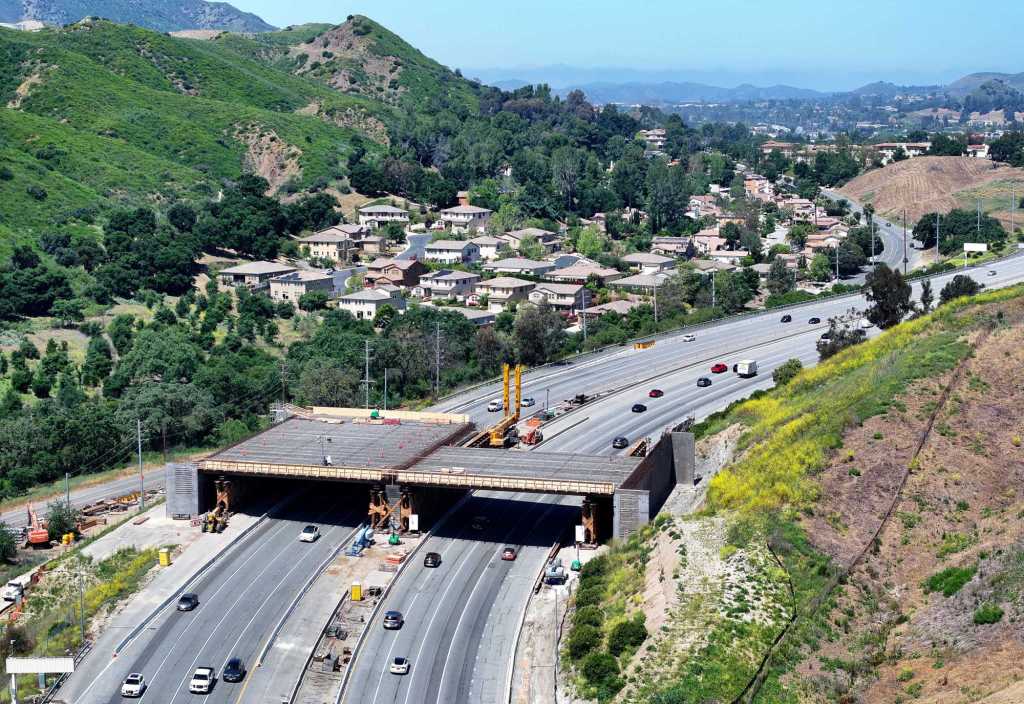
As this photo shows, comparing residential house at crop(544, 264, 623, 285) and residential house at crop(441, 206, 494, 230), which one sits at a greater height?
residential house at crop(441, 206, 494, 230)

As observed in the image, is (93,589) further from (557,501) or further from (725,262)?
(725,262)

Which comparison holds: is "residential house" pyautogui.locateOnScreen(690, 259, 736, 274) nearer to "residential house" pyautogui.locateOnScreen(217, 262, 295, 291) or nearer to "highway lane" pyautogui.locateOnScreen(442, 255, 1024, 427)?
"highway lane" pyautogui.locateOnScreen(442, 255, 1024, 427)

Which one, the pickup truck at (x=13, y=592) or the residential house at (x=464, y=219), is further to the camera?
the residential house at (x=464, y=219)

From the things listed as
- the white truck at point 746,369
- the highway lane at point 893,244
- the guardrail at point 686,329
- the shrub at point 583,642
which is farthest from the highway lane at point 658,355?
the shrub at point 583,642

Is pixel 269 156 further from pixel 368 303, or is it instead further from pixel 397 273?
pixel 368 303

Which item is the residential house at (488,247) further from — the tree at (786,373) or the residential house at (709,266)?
the tree at (786,373)

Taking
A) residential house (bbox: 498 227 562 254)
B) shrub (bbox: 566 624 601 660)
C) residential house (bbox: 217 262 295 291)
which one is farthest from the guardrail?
shrub (bbox: 566 624 601 660)

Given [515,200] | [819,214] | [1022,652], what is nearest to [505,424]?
[1022,652]
